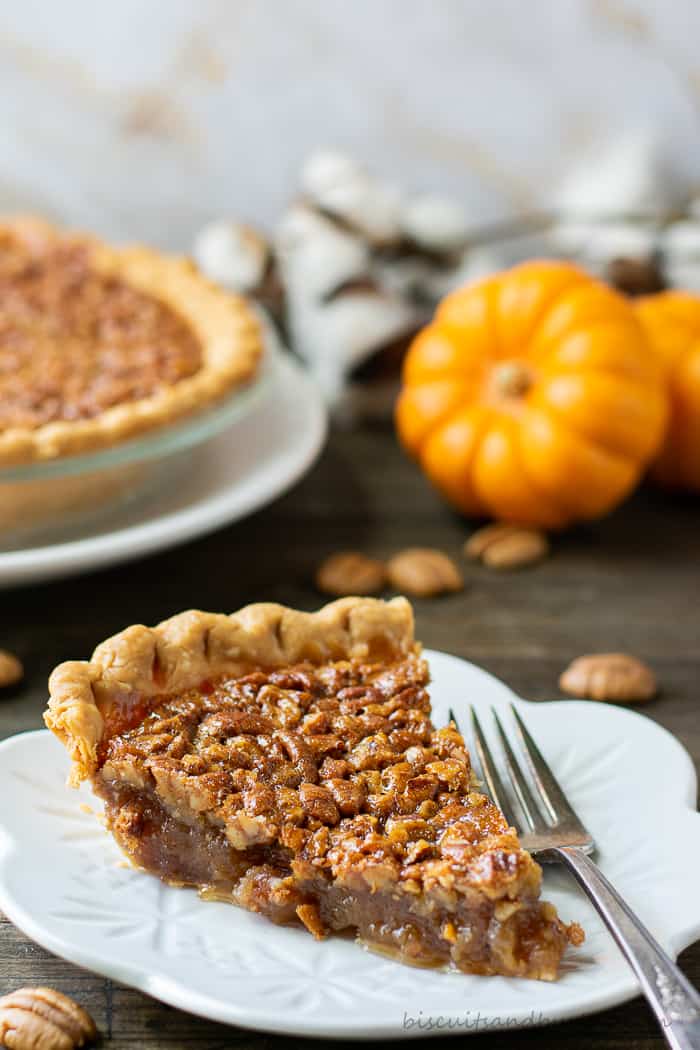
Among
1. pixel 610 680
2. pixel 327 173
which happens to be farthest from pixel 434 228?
pixel 610 680

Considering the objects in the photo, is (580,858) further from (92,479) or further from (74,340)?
(74,340)

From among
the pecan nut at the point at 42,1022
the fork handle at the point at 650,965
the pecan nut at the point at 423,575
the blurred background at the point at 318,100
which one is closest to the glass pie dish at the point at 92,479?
the pecan nut at the point at 423,575

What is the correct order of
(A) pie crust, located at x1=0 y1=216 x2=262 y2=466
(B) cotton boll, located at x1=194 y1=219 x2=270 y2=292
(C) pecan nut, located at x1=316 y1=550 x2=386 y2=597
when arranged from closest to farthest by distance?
1. (A) pie crust, located at x1=0 y1=216 x2=262 y2=466
2. (C) pecan nut, located at x1=316 y1=550 x2=386 y2=597
3. (B) cotton boll, located at x1=194 y1=219 x2=270 y2=292

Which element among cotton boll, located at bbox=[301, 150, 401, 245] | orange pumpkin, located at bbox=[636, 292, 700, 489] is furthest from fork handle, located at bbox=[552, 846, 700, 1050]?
cotton boll, located at bbox=[301, 150, 401, 245]

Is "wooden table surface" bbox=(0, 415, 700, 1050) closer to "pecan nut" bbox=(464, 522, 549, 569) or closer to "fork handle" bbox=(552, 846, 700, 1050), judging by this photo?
"pecan nut" bbox=(464, 522, 549, 569)

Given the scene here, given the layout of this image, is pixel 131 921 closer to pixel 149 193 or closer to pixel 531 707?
pixel 531 707

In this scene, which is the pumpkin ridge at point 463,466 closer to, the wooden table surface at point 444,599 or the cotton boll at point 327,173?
the wooden table surface at point 444,599
